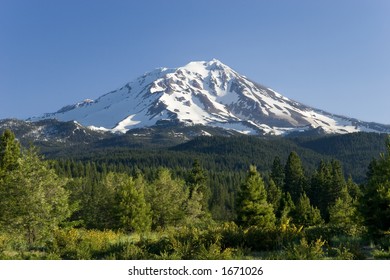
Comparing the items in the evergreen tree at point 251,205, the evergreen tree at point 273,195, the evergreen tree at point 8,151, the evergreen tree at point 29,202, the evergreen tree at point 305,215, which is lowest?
the evergreen tree at point 305,215

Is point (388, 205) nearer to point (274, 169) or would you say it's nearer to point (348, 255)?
point (348, 255)

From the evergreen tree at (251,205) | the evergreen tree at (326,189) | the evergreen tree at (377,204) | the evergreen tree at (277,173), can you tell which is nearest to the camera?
the evergreen tree at (377,204)

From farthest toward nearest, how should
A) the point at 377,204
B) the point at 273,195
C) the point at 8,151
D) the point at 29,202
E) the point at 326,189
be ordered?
the point at 326,189 → the point at 273,195 → the point at 8,151 → the point at 29,202 → the point at 377,204

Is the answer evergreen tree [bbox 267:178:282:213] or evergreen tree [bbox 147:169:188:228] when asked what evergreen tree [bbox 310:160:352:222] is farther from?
evergreen tree [bbox 147:169:188:228]

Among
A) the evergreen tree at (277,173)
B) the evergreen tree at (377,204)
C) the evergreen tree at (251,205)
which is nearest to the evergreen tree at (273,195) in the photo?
the evergreen tree at (277,173)

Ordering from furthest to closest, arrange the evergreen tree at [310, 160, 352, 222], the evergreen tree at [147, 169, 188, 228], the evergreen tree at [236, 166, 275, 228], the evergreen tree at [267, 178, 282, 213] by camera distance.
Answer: the evergreen tree at [310, 160, 352, 222]
the evergreen tree at [267, 178, 282, 213]
the evergreen tree at [147, 169, 188, 228]
the evergreen tree at [236, 166, 275, 228]

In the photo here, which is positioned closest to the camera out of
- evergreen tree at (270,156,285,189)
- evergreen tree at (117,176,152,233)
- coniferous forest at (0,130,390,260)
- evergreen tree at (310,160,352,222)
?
coniferous forest at (0,130,390,260)

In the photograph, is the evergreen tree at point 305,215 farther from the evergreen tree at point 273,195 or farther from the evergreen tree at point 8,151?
the evergreen tree at point 8,151

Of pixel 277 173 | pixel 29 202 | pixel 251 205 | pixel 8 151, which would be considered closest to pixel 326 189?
pixel 277 173

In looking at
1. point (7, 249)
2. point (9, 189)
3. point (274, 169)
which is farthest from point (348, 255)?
point (274, 169)

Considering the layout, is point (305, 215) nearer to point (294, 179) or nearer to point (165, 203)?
point (165, 203)

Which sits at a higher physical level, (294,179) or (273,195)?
(294,179)

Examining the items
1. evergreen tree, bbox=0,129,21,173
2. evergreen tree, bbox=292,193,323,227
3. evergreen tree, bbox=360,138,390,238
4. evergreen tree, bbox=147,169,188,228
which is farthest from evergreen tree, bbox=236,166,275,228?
evergreen tree, bbox=0,129,21,173

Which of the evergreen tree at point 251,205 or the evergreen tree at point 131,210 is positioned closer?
the evergreen tree at point 131,210
